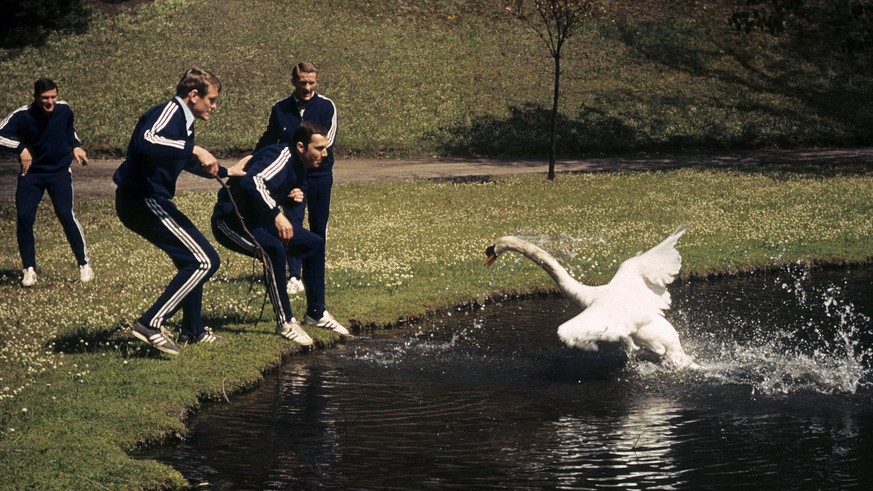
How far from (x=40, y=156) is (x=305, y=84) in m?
4.53

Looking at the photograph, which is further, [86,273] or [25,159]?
[86,273]

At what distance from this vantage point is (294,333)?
1323 cm

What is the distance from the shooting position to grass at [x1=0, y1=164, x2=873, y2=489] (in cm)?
1013

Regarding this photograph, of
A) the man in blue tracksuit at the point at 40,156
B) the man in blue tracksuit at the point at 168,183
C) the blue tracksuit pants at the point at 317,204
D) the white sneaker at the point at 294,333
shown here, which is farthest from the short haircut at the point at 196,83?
the man in blue tracksuit at the point at 40,156

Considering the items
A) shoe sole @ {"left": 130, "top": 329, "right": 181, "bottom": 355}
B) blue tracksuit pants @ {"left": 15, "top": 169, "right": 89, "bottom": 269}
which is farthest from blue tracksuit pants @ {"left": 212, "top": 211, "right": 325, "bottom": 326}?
blue tracksuit pants @ {"left": 15, "top": 169, "right": 89, "bottom": 269}

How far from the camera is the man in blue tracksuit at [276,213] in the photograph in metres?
12.2

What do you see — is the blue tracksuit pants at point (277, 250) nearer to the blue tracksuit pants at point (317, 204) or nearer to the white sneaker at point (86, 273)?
the blue tracksuit pants at point (317, 204)

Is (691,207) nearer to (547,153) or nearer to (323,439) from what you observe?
(547,153)

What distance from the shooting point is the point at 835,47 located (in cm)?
4869

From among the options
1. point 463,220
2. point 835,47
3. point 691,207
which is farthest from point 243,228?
point 835,47

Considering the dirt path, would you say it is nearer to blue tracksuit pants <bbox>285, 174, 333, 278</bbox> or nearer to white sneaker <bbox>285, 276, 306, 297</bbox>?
white sneaker <bbox>285, 276, 306, 297</bbox>

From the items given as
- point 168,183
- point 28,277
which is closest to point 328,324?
point 168,183

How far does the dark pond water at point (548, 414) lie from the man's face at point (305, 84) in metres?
3.16

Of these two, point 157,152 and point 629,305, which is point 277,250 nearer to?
point 157,152
